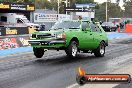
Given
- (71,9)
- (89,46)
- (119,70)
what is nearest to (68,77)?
(119,70)

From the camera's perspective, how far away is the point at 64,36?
14.6m

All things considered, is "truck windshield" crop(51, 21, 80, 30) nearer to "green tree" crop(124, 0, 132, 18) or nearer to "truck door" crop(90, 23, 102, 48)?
"truck door" crop(90, 23, 102, 48)

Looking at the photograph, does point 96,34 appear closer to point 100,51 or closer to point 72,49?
point 100,51

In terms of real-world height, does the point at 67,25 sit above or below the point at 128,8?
below

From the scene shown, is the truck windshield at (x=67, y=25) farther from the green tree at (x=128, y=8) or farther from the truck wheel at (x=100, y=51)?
the green tree at (x=128, y=8)

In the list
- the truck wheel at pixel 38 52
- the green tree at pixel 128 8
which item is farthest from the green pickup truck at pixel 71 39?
the green tree at pixel 128 8

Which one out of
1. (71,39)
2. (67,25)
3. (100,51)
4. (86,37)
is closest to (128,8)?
(100,51)

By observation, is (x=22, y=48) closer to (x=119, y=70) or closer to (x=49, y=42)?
(x=49, y=42)

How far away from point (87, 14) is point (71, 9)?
292 centimetres

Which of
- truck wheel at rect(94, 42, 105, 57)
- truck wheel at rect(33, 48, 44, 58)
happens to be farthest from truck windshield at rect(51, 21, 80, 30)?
truck wheel at rect(94, 42, 105, 57)

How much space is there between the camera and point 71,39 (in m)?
15.0

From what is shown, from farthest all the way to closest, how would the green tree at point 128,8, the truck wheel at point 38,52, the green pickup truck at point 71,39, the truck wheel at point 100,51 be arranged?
the green tree at point 128,8 < the truck wheel at point 100,51 < the truck wheel at point 38,52 < the green pickup truck at point 71,39

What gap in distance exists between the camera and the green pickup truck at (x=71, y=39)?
14.6 metres

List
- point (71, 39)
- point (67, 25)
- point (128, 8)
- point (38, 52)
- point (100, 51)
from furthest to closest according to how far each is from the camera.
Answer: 1. point (128, 8)
2. point (100, 51)
3. point (38, 52)
4. point (67, 25)
5. point (71, 39)
